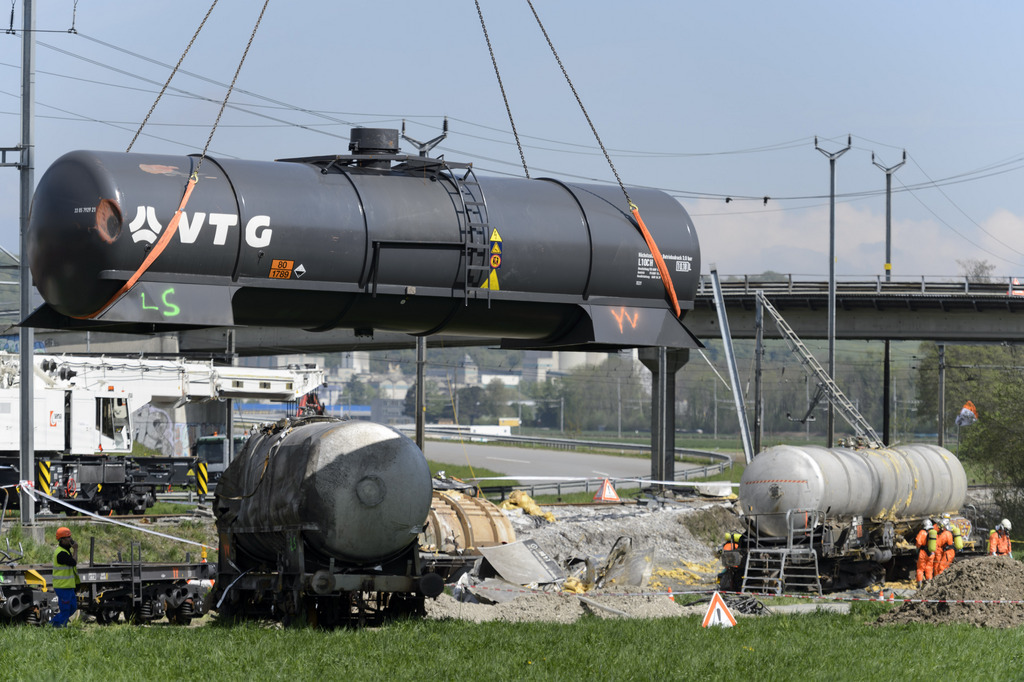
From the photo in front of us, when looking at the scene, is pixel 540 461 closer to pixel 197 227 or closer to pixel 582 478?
pixel 582 478

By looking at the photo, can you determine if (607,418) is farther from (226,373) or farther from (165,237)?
(165,237)

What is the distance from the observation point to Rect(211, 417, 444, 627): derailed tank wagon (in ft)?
Answer: 50.2

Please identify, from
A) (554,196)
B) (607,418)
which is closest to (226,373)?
(554,196)

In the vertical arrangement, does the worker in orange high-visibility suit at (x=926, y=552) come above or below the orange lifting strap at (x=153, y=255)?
below

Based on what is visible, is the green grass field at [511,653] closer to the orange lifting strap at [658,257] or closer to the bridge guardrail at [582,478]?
the orange lifting strap at [658,257]

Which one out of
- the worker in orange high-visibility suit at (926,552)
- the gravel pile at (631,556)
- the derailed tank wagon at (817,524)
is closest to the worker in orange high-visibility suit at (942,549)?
the worker in orange high-visibility suit at (926,552)

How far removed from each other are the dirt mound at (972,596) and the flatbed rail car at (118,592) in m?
9.48

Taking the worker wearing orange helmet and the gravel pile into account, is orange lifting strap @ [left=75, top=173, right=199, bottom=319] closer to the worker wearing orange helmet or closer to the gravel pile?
the worker wearing orange helmet

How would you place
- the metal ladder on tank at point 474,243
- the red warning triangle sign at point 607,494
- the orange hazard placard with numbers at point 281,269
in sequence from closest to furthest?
the orange hazard placard with numbers at point 281,269 < the metal ladder on tank at point 474,243 < the red warning triangle sign at point 607,494

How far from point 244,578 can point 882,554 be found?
549 inches

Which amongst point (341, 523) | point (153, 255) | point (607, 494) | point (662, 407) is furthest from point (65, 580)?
point (662, 407)

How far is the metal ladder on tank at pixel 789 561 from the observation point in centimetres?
2312

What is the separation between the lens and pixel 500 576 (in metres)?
20.7

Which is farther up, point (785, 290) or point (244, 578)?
point (785, 290)
